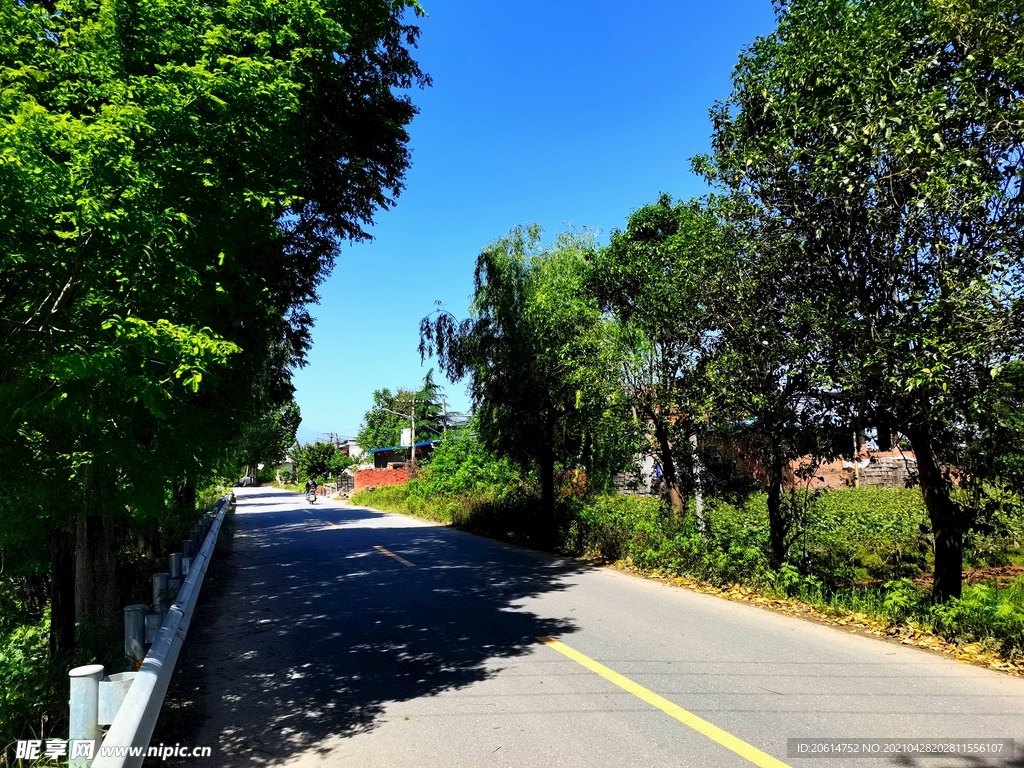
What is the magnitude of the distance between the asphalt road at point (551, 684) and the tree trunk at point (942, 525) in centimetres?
191

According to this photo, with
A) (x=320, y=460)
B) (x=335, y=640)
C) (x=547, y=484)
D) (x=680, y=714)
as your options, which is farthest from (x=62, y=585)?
(x=320, y=460)

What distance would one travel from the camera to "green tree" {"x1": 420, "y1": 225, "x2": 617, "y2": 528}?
46.2ft

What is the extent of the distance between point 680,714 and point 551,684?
1191mm

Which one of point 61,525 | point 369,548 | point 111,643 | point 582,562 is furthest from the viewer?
point 369,548

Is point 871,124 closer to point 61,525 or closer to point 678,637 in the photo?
point 678,637

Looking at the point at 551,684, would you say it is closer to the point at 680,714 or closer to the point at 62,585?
the point at 680,714

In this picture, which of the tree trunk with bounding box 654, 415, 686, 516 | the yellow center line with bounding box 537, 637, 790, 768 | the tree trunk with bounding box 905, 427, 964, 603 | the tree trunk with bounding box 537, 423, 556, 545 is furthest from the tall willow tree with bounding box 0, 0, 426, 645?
the tree trunk with bounding box 537, 423, 556, 545

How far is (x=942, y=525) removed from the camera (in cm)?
809

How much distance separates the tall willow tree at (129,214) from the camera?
3.64 m

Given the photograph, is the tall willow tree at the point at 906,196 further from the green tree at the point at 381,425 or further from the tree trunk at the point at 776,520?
the green tree at the point at 381,425

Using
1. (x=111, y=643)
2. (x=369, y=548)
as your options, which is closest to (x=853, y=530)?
(x=369, y=548)

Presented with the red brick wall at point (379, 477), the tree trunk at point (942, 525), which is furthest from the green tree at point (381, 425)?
the tree trunk at point (942, 525)

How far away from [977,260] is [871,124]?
1.74 meters

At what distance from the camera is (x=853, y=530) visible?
1391 cm
